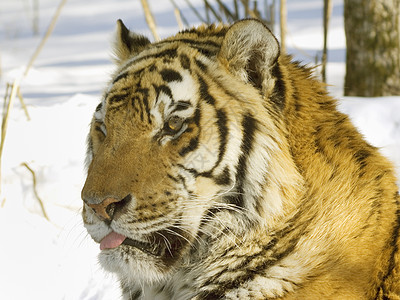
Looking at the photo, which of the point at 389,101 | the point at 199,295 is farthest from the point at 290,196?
the point at 389,101

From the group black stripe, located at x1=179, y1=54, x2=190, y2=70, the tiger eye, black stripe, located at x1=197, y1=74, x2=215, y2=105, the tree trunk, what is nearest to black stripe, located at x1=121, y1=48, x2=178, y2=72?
black stripe, located at x1=179, y1=54, x2=190, y2=70

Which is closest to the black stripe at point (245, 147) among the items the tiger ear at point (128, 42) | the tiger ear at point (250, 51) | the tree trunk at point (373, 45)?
the tiger ear at point (250, 51)

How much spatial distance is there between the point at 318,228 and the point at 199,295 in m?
0.40

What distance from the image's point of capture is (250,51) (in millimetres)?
1921

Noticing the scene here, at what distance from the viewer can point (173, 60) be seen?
6.60ft

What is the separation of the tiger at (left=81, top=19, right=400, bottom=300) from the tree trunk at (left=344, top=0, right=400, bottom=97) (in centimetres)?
232

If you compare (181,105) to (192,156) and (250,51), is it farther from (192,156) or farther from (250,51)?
(250,51)

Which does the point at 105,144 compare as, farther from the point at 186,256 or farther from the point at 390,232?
the point at 390,232

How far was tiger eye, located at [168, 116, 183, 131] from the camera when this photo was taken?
1.88 meters

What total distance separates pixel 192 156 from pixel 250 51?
13.8 inches

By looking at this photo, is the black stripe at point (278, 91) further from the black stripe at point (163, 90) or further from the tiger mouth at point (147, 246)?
the tiger mouth at point (147, 246)

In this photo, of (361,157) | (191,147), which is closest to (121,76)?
(191,147)

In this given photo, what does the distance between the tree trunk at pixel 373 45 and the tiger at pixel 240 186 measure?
7.62 feet

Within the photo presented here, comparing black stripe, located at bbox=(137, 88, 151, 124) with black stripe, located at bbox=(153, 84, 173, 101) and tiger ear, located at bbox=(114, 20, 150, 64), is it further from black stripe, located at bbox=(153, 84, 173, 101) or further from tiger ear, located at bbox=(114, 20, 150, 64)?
tiger ear, located at bbox=(114, 20, 150, 64)
